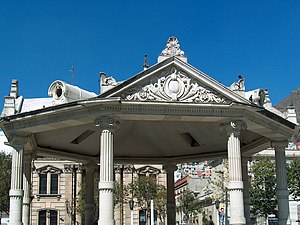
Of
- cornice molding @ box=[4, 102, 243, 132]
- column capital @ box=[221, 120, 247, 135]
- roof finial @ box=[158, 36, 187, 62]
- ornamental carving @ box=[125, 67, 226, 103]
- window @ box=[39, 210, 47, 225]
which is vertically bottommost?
window @ box=[39, 210, 47, 225]

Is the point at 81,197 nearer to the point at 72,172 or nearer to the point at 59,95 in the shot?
the point at 72,172

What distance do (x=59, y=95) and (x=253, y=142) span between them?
13773 millimetres

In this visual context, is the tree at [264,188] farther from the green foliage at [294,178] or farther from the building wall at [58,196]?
the building wall at [58,196]

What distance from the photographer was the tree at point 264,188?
66.2 m

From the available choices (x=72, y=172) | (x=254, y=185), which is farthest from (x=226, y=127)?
(x=72, y=172)

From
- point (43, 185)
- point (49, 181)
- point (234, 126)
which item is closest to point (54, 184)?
point (49, 181)

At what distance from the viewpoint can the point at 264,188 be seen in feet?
221

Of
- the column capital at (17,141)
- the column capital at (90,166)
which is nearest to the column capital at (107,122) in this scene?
the column capital at (17,141)

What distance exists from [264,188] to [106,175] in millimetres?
47586

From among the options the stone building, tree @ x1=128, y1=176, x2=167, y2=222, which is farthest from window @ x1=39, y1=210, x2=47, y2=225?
the stone building

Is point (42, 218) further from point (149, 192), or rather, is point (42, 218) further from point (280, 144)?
point (280, 144)

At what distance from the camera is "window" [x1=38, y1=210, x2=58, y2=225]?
81.9 m

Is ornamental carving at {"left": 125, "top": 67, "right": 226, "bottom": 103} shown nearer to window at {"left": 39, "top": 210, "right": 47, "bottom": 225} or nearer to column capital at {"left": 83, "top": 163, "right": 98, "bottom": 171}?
column capital at {"left": 83, "top": 163, "right": 98, "bottom": 171}

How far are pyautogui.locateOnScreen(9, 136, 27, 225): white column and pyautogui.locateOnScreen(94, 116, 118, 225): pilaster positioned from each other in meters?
5.18
